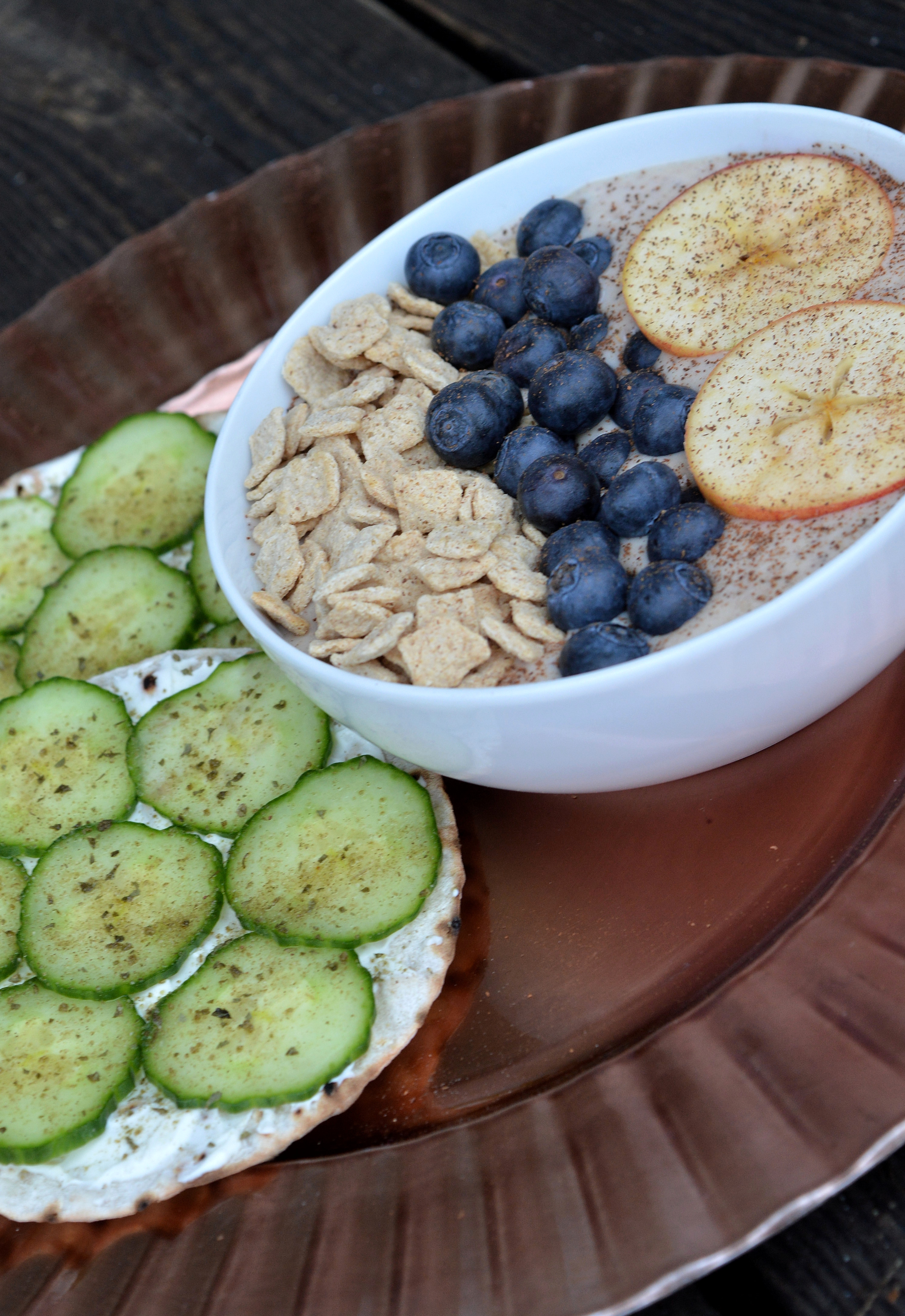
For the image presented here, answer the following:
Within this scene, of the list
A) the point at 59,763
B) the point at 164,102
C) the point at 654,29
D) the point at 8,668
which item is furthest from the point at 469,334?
the point at 164,102

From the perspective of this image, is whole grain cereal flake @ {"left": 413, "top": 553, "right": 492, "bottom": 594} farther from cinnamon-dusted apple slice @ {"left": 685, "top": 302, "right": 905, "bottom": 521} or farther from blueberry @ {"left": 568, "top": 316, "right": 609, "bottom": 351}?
blueberry @ {"left": 568, "top": 316, "right": 609, "bottom": 351}

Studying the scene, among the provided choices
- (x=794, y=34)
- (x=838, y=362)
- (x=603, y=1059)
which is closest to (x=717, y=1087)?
(x=603, y=1059)

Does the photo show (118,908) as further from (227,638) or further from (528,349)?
(528,349)

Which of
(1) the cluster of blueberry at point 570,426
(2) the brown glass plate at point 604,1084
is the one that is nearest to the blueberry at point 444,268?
(1) the cluster of blueberry at point 570,426

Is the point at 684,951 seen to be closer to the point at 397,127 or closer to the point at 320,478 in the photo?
the point at 320,478

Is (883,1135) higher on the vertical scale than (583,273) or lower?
lower

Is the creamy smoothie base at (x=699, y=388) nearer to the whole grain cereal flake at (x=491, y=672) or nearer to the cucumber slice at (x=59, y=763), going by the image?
the whole grain cereal flake at (x=491, y=672)

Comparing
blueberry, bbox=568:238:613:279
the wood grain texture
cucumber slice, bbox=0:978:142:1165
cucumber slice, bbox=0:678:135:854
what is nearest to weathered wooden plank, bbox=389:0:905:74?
the wood grain texture
